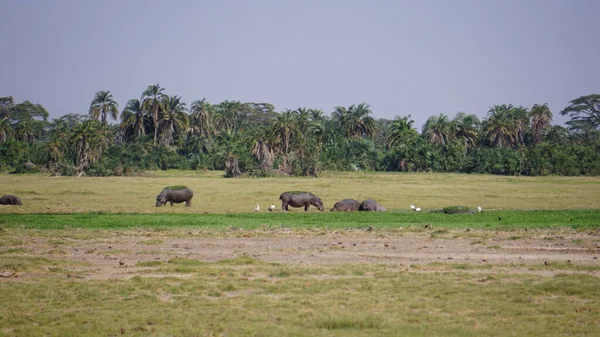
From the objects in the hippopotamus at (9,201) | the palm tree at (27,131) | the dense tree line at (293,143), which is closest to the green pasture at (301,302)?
the hippopotamus at (9,201)

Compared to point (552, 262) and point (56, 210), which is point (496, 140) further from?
point (552, 262)

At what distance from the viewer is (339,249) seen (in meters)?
20.7

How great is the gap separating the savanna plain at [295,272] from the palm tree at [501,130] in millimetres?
59519

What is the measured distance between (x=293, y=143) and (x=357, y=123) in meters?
26.5

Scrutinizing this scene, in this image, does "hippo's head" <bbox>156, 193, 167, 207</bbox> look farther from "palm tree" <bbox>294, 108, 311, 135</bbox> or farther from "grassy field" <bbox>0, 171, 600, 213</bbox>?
"palm tree" <bbox>294, 108, 311, 135</bbox>

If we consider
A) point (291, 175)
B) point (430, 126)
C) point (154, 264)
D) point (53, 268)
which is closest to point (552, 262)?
point (154, 264)

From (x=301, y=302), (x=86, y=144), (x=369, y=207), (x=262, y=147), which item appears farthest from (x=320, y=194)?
(x=86, y=144)

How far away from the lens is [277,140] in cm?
7494

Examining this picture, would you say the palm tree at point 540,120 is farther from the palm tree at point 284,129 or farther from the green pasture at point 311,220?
the green pasture at point 311,220

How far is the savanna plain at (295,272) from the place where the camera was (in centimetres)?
1223

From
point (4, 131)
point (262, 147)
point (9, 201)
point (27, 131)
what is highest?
point (27, 131)

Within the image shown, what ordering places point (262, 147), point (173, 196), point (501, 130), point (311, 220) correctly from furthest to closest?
1. point (501, 130)
2. point (262, 147)
3. point (173, 196)
4. point (311, 220)

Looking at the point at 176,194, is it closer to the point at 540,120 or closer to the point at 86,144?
the point at 86,144

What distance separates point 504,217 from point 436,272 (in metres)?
13.6
